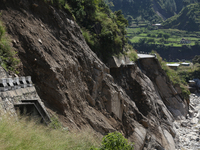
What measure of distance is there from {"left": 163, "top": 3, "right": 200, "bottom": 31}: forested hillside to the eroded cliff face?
379 feet

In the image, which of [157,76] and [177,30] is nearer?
[157,76]

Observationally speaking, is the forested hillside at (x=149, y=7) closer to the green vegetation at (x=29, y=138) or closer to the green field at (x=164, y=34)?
the green field at (x=164, y=34)

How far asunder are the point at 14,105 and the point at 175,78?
28461mm

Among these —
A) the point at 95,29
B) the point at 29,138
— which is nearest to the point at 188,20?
the point at 95,29

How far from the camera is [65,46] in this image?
1422cm

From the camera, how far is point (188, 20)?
125m

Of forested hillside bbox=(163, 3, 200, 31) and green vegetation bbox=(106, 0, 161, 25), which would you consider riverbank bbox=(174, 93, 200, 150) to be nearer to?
forested hillside bbox=(163, 3, 200, 31)

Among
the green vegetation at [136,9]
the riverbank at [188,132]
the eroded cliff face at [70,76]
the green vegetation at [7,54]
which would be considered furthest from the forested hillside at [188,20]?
the green vegetation at [7,54]

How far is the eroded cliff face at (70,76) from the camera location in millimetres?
11000

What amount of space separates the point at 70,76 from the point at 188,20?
125 m

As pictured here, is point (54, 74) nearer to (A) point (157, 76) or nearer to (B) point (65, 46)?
(B) point (65, 46)

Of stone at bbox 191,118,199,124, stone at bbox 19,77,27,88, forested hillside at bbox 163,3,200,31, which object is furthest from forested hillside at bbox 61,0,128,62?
forested hillside at bbox 163,3,200,31

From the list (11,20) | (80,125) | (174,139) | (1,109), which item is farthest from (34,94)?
(174,139)

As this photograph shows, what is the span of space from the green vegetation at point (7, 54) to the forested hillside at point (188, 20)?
12652 cm
